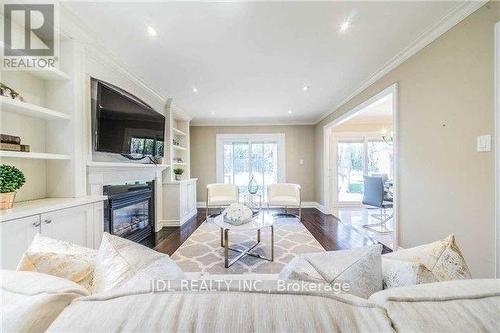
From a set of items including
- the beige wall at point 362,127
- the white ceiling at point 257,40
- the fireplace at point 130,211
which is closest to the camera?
the white ceiling at point 257,40

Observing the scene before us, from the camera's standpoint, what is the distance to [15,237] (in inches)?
50.8

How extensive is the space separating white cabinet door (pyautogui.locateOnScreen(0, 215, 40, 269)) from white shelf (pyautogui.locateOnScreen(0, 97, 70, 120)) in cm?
80

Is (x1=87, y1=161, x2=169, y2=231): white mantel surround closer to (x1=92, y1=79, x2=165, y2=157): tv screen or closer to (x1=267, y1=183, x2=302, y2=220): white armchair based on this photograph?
(x1=92, y1=79, x2=165, y2=157): tv screen

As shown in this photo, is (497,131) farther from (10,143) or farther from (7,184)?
(10,143)

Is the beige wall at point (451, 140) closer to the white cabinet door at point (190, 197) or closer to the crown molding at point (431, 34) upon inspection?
the crown molding at point (431, 34)

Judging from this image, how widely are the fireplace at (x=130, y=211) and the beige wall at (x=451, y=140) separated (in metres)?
3.36

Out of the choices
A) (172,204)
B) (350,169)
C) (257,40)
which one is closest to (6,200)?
(257,40)

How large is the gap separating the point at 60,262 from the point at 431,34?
3.09 metres

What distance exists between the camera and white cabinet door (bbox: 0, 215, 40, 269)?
1229 mm

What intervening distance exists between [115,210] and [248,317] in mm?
2589

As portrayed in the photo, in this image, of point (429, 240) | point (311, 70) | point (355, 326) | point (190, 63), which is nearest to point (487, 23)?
point (311, 70)

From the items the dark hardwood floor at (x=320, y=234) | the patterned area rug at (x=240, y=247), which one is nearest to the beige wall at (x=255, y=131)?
the dark hardwood floor at (x=320, y=234)

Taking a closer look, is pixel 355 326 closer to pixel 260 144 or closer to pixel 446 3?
pixel 446 3

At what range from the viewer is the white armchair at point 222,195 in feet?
14.9
